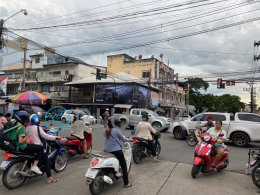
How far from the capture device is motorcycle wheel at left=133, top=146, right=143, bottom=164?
8109mm

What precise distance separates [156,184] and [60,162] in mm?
2820

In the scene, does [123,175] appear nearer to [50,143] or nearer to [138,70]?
[50,143]

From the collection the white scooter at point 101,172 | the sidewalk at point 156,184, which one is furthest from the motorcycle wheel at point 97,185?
the sidewalk at point 156,184

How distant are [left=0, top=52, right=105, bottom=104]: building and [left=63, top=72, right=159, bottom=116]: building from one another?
3.55 meters

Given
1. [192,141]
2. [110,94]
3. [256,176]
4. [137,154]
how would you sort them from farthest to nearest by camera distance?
[110,94], [192,141], [137,154], [256,176]

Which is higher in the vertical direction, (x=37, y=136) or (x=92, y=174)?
(x=37, y=136)

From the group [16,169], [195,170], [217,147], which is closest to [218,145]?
[217,147]

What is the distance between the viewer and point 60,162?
285 inches

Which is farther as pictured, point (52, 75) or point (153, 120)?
point (52, 75)

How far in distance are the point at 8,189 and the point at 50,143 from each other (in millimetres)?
1568

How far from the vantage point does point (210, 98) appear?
69250 mm

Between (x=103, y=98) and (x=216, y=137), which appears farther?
(x=103, y=98)

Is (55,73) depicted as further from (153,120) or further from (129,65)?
(153,120)

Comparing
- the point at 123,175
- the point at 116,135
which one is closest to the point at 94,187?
the point at 123,175
